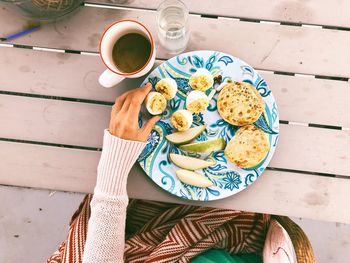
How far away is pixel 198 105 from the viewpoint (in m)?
0.89

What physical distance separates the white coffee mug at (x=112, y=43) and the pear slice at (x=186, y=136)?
0.51ft

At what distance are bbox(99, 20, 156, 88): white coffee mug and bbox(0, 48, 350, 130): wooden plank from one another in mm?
92

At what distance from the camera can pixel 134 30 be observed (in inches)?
34.0

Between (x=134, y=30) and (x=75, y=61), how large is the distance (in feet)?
0.61

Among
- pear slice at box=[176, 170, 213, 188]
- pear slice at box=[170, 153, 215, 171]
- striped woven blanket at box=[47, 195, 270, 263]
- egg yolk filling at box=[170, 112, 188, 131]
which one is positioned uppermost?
egg yolk filling at box=[170, 112, 188, 131]

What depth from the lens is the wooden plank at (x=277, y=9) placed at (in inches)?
36.9

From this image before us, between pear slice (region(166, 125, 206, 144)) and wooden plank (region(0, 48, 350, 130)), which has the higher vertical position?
wooden plank (region(0, 48, 350, 130))

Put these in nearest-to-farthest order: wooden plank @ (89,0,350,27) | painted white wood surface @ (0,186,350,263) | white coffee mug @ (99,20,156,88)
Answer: white coffee mug @ (99,20,156,88)
wooden plank @ (89,0,350,27)
painted white wood surface @ (0,186,350,263)

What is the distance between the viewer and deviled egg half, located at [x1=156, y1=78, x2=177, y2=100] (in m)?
0.90

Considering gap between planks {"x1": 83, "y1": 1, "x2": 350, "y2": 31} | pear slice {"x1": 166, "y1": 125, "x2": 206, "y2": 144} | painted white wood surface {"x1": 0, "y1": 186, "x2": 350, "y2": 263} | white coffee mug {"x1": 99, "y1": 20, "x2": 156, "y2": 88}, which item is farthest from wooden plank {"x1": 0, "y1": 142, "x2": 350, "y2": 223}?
painted white wood surface {"x1": 0, "y1": 186, "x2": 350, "y2": 263}

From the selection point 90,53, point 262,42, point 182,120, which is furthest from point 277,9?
point 90,53

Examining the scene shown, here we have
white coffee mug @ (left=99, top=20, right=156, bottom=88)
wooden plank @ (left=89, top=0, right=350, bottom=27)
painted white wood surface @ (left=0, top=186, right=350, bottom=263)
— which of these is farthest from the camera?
painted white wood surface @ (left=0, top=186, right=350, bottom=263)

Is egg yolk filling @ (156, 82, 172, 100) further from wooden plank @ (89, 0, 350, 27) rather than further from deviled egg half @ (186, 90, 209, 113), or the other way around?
wooden plank @ (89, 0, 350, 27)

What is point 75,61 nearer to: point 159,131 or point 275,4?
point 159,131
